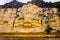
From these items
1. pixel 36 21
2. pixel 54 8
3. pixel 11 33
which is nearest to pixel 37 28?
pixel 36 21

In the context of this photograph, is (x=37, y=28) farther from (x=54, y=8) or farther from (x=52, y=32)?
(x=54, y=8)

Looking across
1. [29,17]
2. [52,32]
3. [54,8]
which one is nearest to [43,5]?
[54,8]

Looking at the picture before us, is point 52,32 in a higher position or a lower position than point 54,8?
lower

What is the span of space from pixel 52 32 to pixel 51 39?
11 centimetres

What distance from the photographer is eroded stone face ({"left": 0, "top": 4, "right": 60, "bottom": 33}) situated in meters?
3.35

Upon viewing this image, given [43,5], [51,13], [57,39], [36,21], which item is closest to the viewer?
[57,39]

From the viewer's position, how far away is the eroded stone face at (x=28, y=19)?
11.0ft

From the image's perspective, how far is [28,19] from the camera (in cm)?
348

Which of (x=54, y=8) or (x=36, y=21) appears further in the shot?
(x=54, y=8)

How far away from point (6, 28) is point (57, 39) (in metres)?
0.77

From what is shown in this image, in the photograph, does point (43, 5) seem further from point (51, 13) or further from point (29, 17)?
point (29, 17)

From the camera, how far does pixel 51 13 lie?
147 inches

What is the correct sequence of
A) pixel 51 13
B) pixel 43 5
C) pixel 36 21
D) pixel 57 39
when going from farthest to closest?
pixel 43 5 < pixel 51 13 < pixel 36 21 < pixel 57 39

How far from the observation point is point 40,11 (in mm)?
3795
